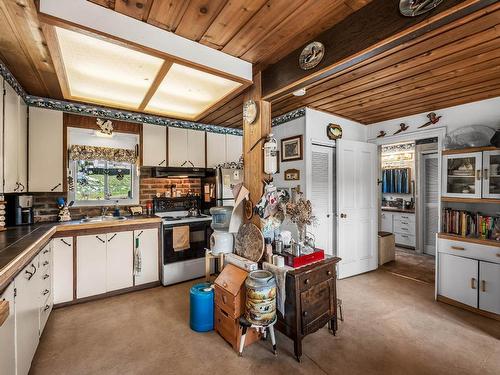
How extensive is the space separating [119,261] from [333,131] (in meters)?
3.47

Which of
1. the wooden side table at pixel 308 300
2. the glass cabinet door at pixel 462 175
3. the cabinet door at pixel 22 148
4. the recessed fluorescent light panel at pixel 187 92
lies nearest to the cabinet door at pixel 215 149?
the recessed fluorescent light panel at pixel 187 92

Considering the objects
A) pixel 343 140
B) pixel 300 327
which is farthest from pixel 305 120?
pixel 300 327

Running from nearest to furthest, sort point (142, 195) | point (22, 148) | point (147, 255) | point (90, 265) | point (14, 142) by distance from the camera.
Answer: point (14, 142) → point (22, 148) → point (90, 265) → point (147, 255) → point (142, 195)

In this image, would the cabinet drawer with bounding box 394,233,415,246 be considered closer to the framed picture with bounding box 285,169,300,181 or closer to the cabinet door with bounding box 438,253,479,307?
the cabinet door with bounding box 438,253,479,307

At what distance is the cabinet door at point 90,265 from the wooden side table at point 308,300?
2.26 metres

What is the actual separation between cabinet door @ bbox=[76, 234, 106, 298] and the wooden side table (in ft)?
7.40

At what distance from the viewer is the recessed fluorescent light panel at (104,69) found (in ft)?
6.15

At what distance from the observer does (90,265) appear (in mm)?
2912

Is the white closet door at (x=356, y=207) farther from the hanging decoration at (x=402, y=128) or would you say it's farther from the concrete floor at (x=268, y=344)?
the concrete floor at (x=268, y=344)

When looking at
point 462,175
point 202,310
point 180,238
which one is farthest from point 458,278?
point 180,238

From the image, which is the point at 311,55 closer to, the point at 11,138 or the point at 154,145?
the point at 154,145

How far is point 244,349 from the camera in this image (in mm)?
2049

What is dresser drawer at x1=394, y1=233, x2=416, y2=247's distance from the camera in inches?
200

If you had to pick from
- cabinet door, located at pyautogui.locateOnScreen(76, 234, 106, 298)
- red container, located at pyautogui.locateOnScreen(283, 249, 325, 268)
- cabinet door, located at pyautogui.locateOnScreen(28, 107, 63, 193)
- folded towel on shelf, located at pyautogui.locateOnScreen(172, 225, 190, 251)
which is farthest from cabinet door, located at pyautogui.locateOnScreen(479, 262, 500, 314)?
cabinet door, located at pyautogui.locateOnScreen(28, 107, 63, 193)
